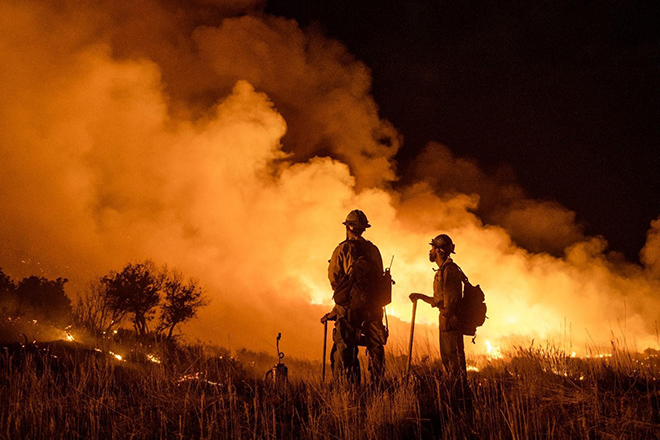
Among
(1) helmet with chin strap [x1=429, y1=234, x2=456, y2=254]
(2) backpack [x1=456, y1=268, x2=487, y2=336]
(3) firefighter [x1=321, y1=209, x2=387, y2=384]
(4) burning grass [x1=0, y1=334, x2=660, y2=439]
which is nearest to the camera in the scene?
(4) burning grass [x1=0, y1=334, x2=660, y2=439]

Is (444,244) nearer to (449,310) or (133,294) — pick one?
(449,310)

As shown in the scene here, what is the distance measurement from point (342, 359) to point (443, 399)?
6.37 feet

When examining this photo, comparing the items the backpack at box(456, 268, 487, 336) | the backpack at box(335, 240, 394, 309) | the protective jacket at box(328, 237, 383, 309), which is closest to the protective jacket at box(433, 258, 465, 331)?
the backpack at box(456, 268, 487, 336)

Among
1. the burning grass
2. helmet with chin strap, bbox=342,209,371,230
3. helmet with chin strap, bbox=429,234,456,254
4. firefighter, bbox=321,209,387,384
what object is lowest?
the burning grass

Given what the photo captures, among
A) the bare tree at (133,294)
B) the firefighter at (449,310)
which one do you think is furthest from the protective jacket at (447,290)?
the bare tree at (133,294)

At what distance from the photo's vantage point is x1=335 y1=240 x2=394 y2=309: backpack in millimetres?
7203

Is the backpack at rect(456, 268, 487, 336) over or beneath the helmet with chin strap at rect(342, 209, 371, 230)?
beneath

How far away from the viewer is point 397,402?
4832 mm

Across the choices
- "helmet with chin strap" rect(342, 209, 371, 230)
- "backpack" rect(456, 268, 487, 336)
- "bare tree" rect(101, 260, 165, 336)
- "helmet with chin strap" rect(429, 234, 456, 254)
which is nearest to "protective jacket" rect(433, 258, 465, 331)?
"backpack" rect(456, 268, 487, 336)

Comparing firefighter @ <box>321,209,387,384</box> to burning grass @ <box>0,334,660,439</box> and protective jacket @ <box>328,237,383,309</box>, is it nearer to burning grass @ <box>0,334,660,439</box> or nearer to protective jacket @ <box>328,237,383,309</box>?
protective jacket @ <box>328,237,383,309</box>

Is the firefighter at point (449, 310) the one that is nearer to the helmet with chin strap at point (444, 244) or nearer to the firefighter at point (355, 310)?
the helmet with chin strap at point (444, 244)

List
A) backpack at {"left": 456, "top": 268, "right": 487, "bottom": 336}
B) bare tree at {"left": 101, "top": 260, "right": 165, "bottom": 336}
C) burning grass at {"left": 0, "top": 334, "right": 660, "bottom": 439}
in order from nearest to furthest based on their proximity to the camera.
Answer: burning grass at {"left": 0, "top": 334, "right": 660, "bottom": 439}, backpack at {"left": 456, "top": 268, "right": 487, "bottom": 336}, bare tree at {"left": 101, "top": 260, "right": 165, "bottom": 336}

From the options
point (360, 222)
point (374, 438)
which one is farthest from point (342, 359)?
point (374, 438)

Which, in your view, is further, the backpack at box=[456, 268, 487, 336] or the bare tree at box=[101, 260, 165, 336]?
the bare tree at box=[101, 260, 165, 336]
